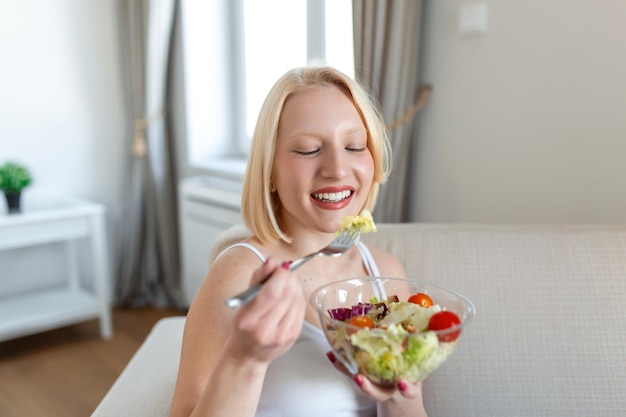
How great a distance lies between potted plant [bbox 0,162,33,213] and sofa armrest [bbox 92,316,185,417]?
5.21 ft

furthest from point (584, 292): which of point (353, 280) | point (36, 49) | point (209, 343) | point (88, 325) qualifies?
point (36, 49)

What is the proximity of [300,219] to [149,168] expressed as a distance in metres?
2.38

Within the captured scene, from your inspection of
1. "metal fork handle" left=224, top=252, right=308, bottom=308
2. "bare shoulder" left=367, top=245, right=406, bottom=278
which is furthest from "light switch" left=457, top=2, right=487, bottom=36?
"metal fork handle" left=224, top=252, right=308, bottom=308

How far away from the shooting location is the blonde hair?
1.11 m

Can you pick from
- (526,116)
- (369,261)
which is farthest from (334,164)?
(526,116)

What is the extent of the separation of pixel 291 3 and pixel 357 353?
265 cm

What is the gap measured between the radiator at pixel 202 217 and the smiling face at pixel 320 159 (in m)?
1.67

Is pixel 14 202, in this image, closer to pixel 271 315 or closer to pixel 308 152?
pixel 308 152

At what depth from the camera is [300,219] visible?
3.70 feet

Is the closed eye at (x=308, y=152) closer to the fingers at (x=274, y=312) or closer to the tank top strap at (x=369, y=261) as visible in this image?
the tank top strap at (x=369, y=261)

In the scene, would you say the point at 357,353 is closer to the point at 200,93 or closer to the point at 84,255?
the point at 200,93

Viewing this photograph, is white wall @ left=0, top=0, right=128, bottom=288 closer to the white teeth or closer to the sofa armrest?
the sofa armrest

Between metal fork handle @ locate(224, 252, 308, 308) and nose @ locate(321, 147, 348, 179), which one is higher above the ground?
nose @ locate(321, 147, 348, 179)

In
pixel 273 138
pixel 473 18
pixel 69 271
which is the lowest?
pixel 69 271
